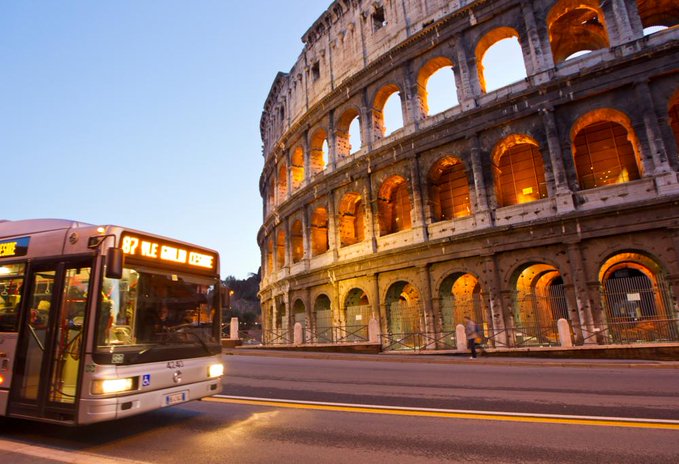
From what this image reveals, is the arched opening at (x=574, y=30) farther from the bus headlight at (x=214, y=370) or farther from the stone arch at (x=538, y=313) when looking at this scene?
the bus headlight at (x=214, y=370)

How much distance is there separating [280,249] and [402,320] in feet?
42.2

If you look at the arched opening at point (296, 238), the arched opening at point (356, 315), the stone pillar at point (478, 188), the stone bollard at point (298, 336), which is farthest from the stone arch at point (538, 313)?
the arched opening at point (296, 238)

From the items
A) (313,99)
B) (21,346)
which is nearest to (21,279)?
(21,346)

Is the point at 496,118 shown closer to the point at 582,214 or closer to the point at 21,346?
the point at 582,214

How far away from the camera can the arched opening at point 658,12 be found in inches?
704

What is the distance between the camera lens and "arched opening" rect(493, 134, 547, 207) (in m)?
17.8

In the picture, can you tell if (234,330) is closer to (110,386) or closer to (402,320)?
(402,320)

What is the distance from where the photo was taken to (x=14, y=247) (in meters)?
5.57

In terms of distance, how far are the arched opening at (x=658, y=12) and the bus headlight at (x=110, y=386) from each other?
75.5ft

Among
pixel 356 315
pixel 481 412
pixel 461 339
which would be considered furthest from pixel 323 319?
pixel 481 412

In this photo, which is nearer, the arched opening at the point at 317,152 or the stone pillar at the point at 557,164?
the stone pillar at the point at 557,164

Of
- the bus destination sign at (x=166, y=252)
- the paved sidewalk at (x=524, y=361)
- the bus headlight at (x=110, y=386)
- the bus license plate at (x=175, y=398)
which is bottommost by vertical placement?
the paved sidewalk at (x=524, y=361)

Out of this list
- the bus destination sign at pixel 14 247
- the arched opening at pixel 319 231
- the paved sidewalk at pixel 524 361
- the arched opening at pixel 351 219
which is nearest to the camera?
the bus destination sign at pixel 14 247

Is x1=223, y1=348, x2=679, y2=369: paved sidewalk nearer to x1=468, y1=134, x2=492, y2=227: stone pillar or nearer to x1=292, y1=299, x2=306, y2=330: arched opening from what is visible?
x1=468, y1=134, x2=492, y2=227: stone pillar
